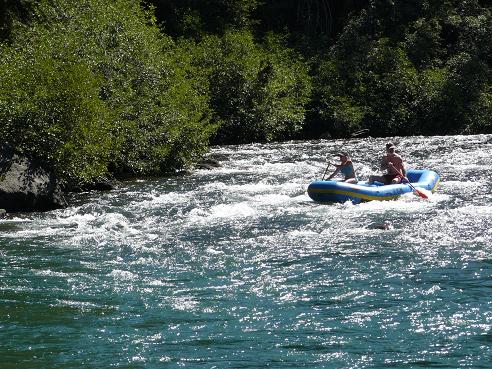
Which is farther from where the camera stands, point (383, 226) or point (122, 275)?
point (383, 226)

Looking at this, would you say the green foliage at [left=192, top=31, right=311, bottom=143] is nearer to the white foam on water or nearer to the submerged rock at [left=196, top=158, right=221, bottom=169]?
the submerged rock at [left=196, top=158, right=221, bottom=169]

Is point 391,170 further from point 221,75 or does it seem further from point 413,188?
point 221,75

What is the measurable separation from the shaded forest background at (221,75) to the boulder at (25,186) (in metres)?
0.60

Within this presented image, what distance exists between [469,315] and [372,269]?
2.23 metres

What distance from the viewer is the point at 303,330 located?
899 cm

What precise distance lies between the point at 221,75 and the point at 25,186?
1604 cm

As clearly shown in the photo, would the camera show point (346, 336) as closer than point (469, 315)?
Yes

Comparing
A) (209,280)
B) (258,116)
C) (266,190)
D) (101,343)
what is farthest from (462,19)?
(101,343)

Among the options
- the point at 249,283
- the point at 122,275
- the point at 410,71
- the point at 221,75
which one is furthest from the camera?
the point at 410,71

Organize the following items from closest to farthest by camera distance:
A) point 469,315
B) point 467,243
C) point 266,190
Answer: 1. point 469,315
2. point 467,243
3. point 266,190

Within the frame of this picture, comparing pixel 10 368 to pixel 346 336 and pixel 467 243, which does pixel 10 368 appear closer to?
pixel 346 336

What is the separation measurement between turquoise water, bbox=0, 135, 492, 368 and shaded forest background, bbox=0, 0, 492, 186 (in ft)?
8.10

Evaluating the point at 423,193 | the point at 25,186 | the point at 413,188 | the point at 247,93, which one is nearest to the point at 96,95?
the point at 25,186

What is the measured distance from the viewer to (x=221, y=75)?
32.3m
